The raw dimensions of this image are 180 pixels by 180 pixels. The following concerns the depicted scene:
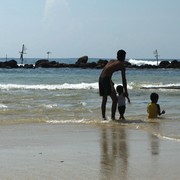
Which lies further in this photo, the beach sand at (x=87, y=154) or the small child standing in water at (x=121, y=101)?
the small child standing in water at (x=121, y=101)

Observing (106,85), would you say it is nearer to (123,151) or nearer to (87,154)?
(123,151)

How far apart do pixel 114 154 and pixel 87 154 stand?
30 centimetres

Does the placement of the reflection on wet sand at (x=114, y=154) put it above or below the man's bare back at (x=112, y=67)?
below

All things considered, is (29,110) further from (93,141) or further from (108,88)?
(93,141)

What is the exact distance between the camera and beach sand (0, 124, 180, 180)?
427cm

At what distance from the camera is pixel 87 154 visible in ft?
17.1

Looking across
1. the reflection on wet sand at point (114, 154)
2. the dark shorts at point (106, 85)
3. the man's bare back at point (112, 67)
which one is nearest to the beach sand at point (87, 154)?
the reflection on wet sand at point (114, 154)

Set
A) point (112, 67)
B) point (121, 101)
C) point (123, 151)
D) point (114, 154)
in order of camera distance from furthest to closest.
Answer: point (121, 101) < point (112, 67) < point (123, 151) < point (114, 154)

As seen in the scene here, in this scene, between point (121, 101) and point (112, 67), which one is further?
point (121, 101)

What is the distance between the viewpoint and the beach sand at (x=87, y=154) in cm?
427

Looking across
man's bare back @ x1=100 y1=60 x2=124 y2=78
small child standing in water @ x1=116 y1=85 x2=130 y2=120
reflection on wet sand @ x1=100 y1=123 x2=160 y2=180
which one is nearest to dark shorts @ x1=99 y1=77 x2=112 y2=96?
man's bare back @ x1=100 y1=60 x2=124 y2=78

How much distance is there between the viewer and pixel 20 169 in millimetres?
4473

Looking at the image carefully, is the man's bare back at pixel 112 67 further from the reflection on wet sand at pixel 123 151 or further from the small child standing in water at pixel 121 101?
the reflection on wet sand at pixel 123 151

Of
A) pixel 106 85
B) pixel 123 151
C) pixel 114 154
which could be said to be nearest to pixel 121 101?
pixel 106 85
